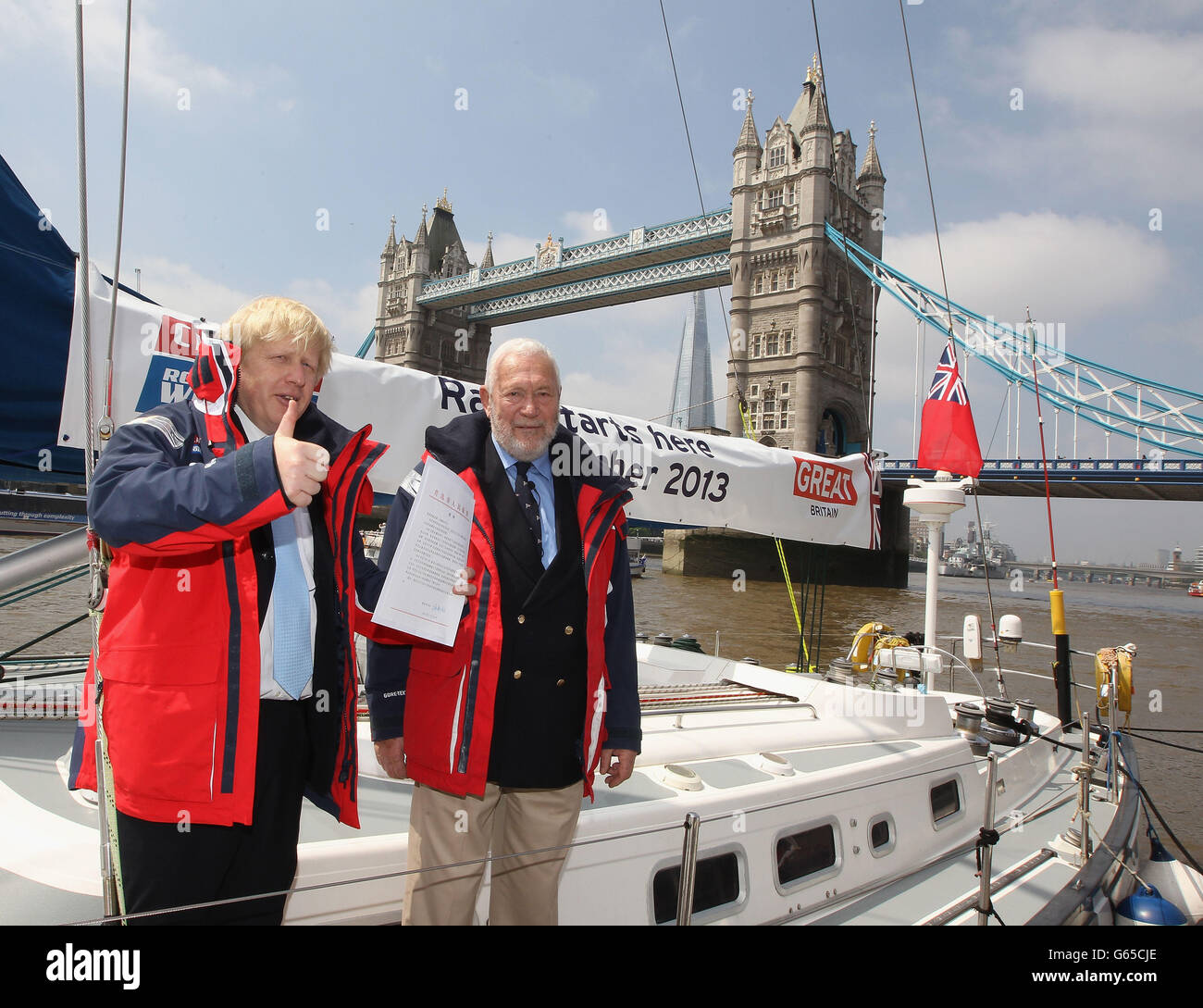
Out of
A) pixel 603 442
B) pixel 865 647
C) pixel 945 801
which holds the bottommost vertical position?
pixel 945 801

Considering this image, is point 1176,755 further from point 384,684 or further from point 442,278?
point 442,278

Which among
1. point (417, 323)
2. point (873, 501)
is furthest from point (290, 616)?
point (417, 323)

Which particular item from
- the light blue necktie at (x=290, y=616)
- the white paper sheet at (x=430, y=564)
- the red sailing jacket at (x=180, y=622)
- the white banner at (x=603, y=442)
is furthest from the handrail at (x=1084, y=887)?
the red sailing jacket at (x=180, y=622)

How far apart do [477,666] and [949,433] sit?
523cm

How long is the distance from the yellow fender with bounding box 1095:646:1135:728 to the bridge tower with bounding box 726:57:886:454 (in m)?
41.6

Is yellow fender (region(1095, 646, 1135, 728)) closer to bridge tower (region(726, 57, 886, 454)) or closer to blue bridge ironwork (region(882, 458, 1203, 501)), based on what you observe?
blue bridge ironwork (region(882, 458, 1203, 501))

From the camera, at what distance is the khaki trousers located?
1.94 m

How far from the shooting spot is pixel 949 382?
6293 millimetres

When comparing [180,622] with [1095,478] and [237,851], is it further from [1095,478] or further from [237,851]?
[1095,478]

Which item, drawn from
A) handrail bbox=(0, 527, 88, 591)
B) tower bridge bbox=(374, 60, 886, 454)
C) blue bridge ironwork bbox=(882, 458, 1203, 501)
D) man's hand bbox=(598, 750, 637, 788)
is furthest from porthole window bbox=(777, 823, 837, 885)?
tower bridge bbox=(374, 60, 886, 454)

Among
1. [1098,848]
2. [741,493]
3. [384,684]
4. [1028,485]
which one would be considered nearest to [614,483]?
[384,684]

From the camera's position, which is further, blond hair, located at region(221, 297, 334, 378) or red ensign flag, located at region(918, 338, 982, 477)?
red ensign flag, located at region(918, 338, 982, 477)

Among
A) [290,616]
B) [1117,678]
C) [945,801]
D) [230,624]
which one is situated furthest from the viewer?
[1117,678]

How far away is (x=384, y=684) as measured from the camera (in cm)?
204
